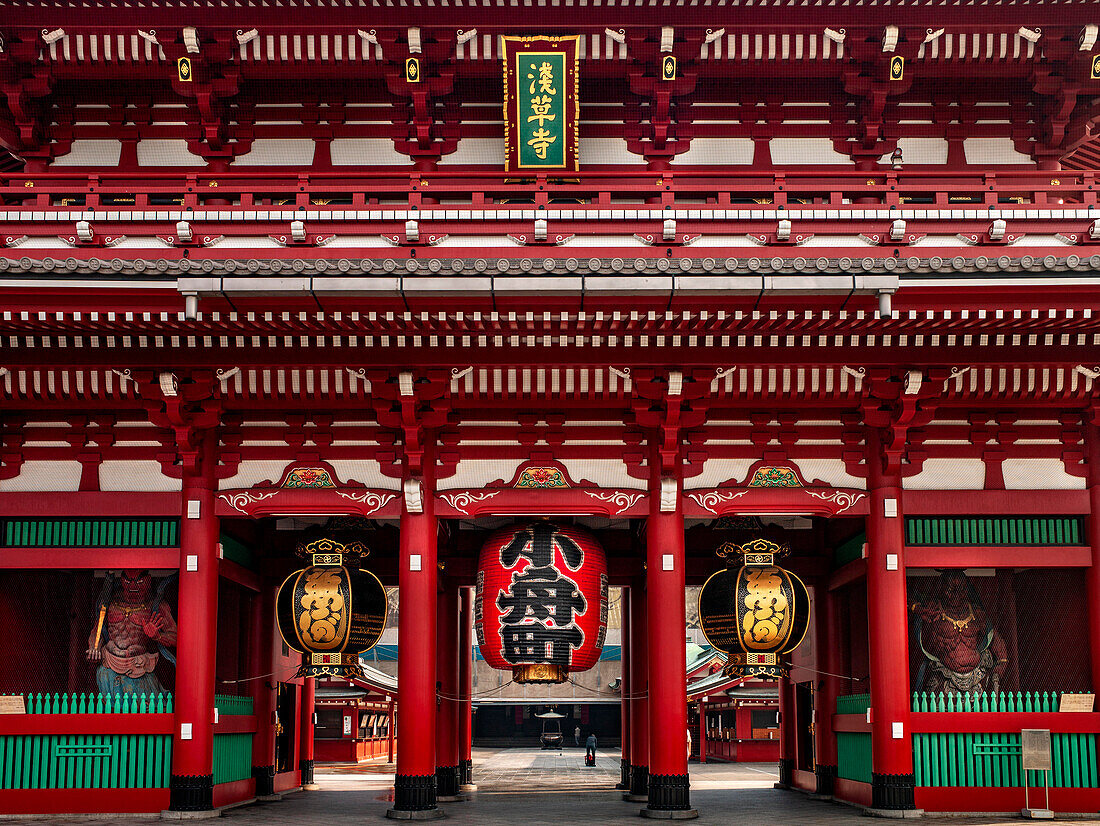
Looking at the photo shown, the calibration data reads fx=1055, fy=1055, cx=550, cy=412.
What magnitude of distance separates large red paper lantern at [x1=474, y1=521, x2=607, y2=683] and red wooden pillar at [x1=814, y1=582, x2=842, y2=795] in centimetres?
488

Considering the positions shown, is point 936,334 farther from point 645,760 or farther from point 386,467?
point 645,760

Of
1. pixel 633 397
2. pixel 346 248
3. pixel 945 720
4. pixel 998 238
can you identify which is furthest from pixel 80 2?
pixel 945 720

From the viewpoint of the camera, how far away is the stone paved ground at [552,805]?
1366cm

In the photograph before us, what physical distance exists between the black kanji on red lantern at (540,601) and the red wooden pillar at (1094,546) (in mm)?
6749

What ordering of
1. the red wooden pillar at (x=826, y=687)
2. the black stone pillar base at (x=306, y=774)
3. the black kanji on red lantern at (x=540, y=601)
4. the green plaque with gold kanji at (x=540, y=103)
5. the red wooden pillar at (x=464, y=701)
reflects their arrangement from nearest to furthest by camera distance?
the green plaque with gold kanji at (x=540, y=103) → the black kanji on red lantern at (x=540, y=601) → the red wooden pillar at (x=826, y=687) → the red wooden pillar at (x=464, y=701) → the black stone pillar base at (x=306, y=774)

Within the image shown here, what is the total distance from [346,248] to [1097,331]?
31.5 ft

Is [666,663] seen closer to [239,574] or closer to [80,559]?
[239,574]

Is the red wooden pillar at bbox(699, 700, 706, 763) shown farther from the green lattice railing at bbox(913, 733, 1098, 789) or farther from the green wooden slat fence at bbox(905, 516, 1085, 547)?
the green wooden slat fence at bbox(905, 516, 1085, 547)

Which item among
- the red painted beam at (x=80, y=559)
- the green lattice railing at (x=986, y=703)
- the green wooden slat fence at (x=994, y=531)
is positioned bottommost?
the green lattice railing at (x=986, y=703)

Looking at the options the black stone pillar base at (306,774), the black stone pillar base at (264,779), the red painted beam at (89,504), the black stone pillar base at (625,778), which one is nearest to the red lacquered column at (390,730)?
the black stone pillar base at (306,774)

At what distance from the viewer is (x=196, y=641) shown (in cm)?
1391

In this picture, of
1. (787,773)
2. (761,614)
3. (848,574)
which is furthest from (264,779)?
(848,574)

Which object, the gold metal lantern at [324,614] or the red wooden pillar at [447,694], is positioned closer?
the gold metal lantern at [324,614]

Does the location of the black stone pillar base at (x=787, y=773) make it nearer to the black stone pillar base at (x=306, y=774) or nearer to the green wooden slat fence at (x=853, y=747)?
the green wooden slat fence at (x=853, y=747)
